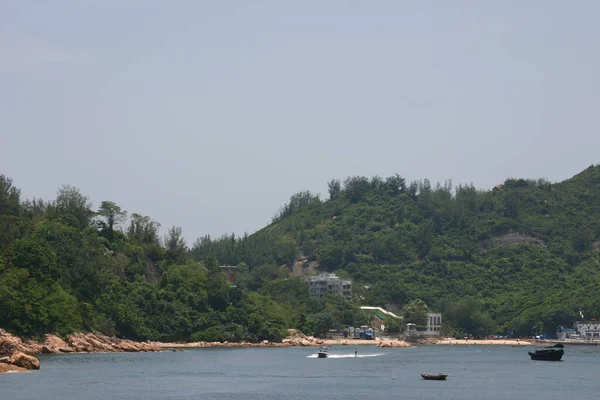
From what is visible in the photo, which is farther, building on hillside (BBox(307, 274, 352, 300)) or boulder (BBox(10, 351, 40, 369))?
building on hillside (BBox(307, 274, 352, 300))

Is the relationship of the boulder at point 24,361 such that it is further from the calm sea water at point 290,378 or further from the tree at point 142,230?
the tree at point 142,230

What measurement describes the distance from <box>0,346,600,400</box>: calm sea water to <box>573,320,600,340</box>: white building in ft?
161

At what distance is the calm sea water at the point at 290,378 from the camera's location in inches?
2662

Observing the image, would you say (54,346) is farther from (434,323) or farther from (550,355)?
(434,323)

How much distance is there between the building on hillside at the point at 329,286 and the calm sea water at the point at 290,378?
239ft

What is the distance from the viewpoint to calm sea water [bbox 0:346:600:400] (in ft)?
222

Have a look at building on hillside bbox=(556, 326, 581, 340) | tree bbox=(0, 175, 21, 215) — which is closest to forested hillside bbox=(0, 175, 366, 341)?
tree bbox=(0, 175, 21, 215)

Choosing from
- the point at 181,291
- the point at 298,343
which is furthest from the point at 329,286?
the point at 181,291

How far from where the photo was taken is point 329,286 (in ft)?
617

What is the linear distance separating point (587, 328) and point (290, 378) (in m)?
94.0

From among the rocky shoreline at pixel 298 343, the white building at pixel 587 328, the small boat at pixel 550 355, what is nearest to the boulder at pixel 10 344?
the rocky shoreline at pixel 298 343

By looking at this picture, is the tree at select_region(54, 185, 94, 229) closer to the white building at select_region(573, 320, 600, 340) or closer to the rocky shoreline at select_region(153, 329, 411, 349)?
the rocky shoreline at select_region(153, 329, 411, 349)

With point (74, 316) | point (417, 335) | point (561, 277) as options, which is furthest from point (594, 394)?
point (561, 277)

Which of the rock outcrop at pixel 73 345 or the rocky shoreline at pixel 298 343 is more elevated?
the rocky shoreline at pixel 298 343
